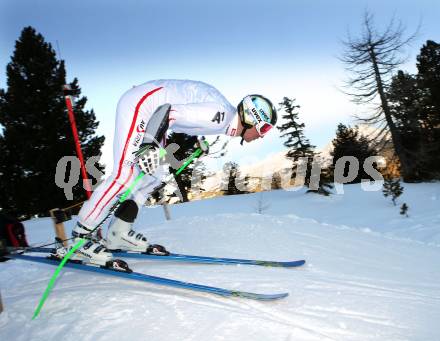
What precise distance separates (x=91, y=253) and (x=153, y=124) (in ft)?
4.61

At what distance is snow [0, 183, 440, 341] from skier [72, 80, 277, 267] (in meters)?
0.63

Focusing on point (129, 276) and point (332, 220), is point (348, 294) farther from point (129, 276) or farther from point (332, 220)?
point (332, 220)

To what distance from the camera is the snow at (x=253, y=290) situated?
8.10 ft

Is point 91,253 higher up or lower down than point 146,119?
lower down

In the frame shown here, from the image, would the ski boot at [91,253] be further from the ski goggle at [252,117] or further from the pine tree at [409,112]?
the pine tree at [409,112]

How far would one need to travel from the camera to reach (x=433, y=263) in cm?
473

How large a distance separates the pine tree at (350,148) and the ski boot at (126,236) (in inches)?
922

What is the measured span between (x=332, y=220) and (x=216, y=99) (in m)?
13.7

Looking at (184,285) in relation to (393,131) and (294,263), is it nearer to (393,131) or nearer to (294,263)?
(294,263)

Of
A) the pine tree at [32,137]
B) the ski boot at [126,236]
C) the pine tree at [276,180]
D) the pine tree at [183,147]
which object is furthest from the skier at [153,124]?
the pine tree at [276,180]

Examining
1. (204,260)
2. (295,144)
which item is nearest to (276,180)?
(295,144)

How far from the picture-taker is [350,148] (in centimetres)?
2531

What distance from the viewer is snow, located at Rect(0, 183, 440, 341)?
2469 mm

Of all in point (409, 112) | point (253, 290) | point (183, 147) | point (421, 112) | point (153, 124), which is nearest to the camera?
point (253, 290)
